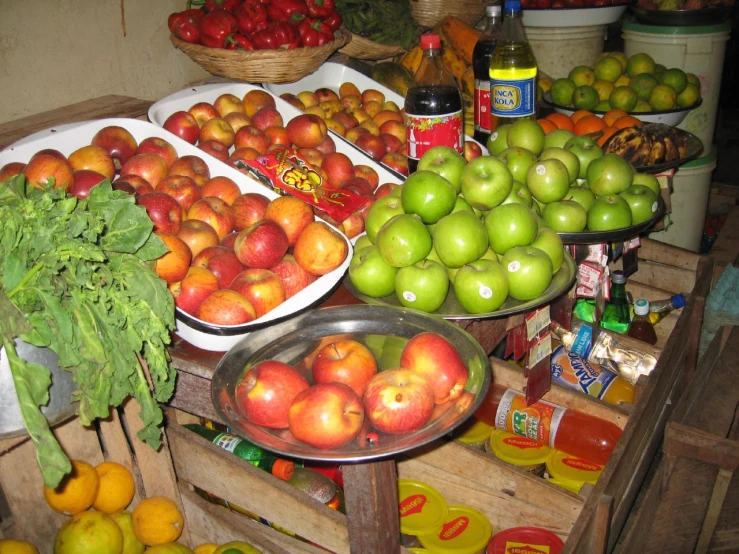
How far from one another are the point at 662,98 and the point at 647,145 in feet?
3.29

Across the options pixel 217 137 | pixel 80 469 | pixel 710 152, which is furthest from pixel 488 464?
pixel 710 152

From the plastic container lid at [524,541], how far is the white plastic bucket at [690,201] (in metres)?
2.81

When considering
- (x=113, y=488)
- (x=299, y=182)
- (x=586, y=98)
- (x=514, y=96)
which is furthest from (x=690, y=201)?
(x=113, y=488)

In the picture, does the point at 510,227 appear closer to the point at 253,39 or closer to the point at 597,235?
the point at 597,235

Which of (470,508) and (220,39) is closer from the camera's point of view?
(470,508)

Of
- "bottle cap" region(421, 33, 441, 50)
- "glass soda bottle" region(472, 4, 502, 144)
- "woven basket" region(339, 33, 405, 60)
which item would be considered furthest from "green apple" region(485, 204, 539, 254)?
"woven basket" region(339, 33, 405, 60)

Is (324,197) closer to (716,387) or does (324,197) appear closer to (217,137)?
(217,137)

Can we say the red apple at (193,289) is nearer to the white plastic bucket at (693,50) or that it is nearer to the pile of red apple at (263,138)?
the pile of red apple at (263,138)

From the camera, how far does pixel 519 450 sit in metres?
2.12

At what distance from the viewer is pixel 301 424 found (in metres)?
1.01

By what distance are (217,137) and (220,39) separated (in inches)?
20.2

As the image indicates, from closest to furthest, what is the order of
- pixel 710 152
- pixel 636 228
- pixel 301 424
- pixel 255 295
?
pixel 301 424 < pixel 255 295 < pixel 636 228 < pixel 710 152

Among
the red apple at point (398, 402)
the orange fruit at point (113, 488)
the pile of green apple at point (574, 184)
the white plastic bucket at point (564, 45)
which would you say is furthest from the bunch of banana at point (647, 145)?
the orange fruit at point (113, 488)

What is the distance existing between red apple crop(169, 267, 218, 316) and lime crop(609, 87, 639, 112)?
2.61 m
